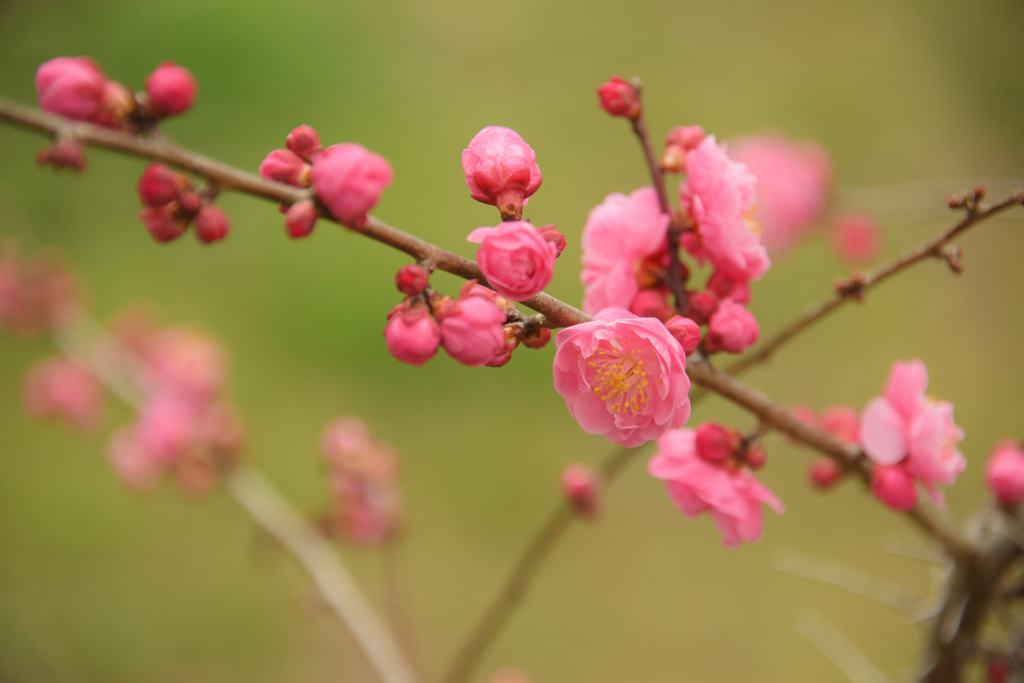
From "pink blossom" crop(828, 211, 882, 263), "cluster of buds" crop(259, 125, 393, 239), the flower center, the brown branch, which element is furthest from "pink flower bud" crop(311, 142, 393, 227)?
"pink blossom" crop(828, 211, 882, 263)

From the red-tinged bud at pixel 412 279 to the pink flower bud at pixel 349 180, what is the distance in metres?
0.02

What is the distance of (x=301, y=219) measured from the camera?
0.22 meters

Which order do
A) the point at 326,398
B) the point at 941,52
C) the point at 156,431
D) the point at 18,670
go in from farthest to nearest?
the point at 941,52, the point at 326,398, the point at 18,670, the point at 156,431

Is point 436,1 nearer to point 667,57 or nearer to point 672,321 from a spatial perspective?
point 667,57

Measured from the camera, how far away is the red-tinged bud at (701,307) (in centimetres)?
29

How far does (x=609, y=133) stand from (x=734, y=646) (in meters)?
0.99

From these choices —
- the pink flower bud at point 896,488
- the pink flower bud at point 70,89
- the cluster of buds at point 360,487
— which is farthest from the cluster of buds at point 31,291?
the pink flower bud at point 896,488

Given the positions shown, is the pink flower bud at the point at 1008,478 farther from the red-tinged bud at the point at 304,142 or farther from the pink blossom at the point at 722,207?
the red-tinged bud at the point at 304,142

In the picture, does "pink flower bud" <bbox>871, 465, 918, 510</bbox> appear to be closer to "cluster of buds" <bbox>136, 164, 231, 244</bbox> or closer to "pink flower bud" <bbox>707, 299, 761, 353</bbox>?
"pink flower bud" <bbox>707, 299, 761, 353</bbox>

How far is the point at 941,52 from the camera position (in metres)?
1.48

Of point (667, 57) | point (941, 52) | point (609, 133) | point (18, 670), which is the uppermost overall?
point (941, 52)

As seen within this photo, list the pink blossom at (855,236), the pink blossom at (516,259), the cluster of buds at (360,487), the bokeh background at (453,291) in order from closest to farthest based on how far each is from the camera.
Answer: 1. the pink blossom at (516,259)
2. the cluster of buds at (360,487)
3. the pink blossom at (855,236)
4. the bokeh background at (453,291)

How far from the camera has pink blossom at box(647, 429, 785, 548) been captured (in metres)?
0.29

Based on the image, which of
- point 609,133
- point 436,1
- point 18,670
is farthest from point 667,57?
point 18,670
